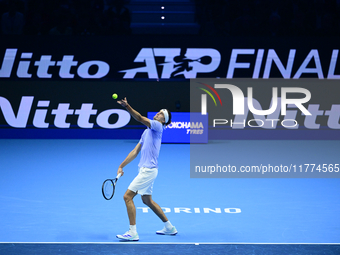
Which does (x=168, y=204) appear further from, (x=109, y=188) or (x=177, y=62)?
(x=177, y=62)

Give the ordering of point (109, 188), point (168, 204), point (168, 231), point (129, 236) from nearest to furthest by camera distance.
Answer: point (129, 236) → point (109, 188) → point (168, 231) → point (168, 204)

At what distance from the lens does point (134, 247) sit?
17.8ft

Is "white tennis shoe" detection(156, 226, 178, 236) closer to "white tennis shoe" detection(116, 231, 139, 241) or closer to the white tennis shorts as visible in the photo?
"white tennis shoe" detection(116, 231, 139, 241)

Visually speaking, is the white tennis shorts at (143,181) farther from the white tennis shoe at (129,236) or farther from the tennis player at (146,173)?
the white tennis shoe at (129,236)

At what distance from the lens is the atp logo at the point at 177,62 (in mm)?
A: 15195

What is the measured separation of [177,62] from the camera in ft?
50.0

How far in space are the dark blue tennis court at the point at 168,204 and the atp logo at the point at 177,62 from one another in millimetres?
3795

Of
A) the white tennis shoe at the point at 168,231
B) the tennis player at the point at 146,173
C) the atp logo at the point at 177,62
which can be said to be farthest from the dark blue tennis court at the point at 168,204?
the atp logo at the point at 177,62

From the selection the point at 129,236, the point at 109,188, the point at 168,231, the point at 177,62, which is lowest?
the point at 129,236

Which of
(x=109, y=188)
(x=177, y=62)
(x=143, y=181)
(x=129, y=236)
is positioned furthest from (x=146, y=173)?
(x=177, y=62)

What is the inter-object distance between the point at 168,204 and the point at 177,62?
8377mm

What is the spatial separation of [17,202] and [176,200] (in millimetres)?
2540

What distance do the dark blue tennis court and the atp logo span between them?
12.5 feet

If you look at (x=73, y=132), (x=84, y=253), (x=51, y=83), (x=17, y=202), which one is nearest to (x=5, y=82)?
(x=51, y=83)
